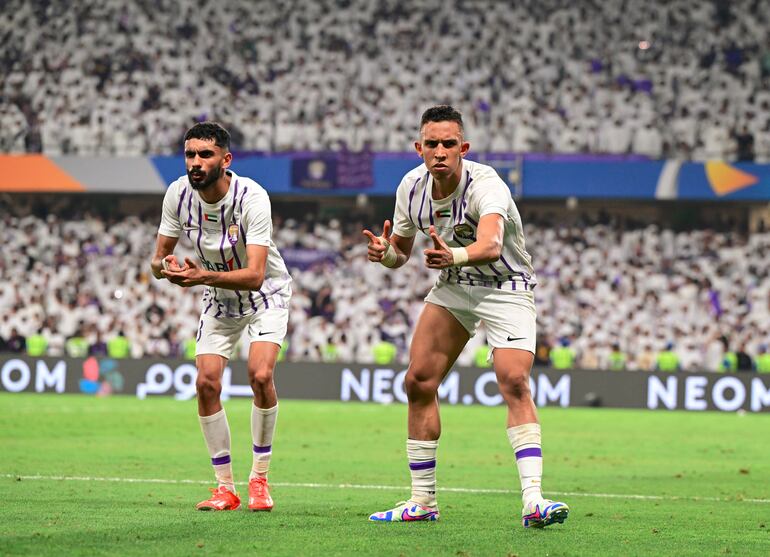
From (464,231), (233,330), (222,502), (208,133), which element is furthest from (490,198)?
(222,502)

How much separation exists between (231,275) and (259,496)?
1606 millimetres

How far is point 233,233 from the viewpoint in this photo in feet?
28.8

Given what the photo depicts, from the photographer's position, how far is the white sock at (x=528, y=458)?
767 cm

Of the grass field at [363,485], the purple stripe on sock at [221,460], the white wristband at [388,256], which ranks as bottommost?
the grass field at [363,485]

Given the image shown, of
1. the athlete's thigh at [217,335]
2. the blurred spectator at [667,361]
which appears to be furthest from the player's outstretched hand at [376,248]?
the blurred spectator at [667,361]

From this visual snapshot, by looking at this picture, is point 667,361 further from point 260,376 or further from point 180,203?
point 180,203

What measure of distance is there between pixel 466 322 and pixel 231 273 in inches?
62.0

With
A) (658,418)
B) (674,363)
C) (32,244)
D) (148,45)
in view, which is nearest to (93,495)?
(658,418)

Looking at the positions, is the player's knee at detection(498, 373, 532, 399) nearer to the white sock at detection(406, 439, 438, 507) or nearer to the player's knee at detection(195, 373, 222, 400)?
the white sock at detection(406, 439, 438, 507)

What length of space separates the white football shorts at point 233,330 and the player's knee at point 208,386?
21 centimetres

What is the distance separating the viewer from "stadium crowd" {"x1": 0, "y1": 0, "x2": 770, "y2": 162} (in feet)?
115

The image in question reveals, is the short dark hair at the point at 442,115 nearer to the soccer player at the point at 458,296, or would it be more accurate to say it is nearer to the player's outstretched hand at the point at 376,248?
the soccer player at the point at 458,296

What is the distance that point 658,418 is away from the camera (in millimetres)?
23641

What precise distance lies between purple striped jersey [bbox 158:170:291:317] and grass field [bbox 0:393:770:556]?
4.90ft
